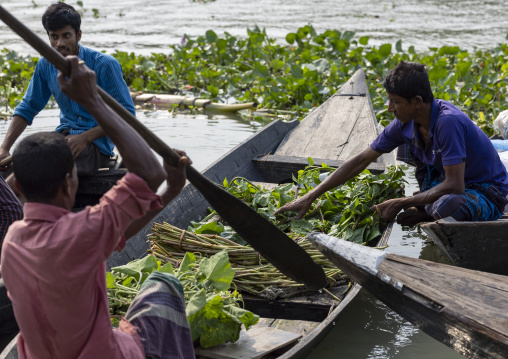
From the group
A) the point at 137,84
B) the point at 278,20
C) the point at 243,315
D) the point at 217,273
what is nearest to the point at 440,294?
the point at 243,315

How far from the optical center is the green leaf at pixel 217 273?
251 centimetres

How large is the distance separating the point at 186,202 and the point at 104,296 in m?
1.93

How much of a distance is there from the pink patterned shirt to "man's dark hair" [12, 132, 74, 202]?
38 millimetres

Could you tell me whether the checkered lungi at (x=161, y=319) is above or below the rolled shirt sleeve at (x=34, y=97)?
below

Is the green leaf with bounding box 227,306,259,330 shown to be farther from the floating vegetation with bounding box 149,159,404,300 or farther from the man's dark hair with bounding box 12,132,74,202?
the man's dark hair with bounding box 12,132,74,202

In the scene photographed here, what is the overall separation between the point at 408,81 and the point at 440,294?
3.63ft

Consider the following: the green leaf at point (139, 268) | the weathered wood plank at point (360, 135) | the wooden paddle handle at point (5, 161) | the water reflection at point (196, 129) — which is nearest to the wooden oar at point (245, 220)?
the green leaf at point (139, 268)

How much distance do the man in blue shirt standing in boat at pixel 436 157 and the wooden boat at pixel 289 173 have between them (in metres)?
0.37

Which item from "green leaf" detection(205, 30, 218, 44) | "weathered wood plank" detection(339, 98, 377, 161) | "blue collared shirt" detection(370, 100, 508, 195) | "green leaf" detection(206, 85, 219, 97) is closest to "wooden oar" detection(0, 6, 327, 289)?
"blue collared shirt" detection(370, 100, 508, 195)

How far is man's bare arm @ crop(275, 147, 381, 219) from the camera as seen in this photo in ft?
11.0

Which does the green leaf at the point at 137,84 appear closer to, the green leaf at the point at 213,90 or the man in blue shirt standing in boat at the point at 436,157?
the green leaf at the point at 213,90

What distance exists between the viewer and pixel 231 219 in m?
2.28

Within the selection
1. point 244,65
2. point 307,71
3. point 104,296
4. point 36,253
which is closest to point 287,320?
point 104,296

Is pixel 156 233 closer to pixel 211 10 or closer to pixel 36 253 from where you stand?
pixel 36 253
